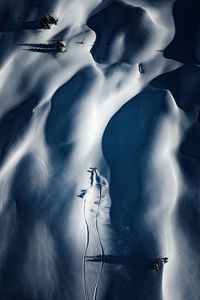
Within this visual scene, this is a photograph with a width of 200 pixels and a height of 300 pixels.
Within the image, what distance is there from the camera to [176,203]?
2.67 metres

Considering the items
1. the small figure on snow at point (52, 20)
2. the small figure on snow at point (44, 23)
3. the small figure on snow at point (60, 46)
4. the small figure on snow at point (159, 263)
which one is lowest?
the small figure on snow at point (159, 263)

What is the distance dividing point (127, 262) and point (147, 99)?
239 centimetres

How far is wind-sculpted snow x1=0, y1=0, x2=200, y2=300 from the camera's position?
244 centimetres

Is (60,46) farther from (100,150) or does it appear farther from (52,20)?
(100,150)

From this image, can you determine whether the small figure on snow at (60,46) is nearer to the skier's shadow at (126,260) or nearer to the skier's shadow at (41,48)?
the skier's shadow at (41,48)

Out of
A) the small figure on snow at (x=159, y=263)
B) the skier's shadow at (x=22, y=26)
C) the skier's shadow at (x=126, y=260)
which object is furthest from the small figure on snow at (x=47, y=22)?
the small figure on snow at (x=159, y=263)

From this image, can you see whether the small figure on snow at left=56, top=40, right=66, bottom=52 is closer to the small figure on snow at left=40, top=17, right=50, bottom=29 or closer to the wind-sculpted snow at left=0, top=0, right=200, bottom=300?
the wind-sculpted snow at left=0, top=0, right=200, bottom=300

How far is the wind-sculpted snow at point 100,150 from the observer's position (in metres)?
2.44

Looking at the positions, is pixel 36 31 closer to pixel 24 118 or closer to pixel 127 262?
pixel 24 118

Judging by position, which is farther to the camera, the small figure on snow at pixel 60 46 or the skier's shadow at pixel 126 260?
the small figure on snow at pixel 60 46

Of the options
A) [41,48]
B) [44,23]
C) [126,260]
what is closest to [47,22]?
[44,23]

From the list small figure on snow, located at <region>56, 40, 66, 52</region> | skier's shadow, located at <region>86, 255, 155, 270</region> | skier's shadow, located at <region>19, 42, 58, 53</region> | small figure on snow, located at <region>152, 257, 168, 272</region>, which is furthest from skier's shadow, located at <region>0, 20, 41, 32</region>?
small figure on snow, located at <region>152, 257, 168, 272</region>

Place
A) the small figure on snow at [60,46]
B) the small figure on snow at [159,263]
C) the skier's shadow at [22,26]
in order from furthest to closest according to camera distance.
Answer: the skier's shadow at [22,26]
the small figure on snow at [60,46]
the small figure on snow at [159,263]

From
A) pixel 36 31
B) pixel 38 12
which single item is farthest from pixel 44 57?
pixel 38 12
